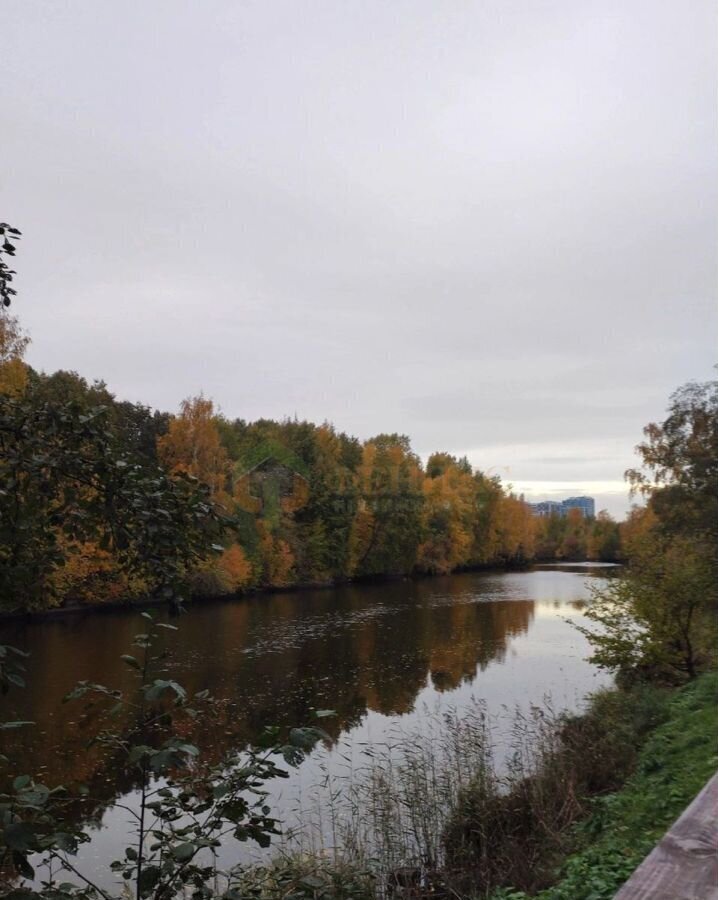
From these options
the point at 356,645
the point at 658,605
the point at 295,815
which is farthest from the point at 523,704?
the point at 356,645

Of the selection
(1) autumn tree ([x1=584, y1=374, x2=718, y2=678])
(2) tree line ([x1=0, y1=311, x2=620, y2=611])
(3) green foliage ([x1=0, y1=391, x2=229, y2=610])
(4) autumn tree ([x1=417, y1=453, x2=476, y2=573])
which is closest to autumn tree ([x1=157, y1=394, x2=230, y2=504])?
(2) tree line ([x1=0, y1=311, x2=620, y2=611])

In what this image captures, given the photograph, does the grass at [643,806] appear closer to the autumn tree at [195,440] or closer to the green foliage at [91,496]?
the green foliage at [91,496]

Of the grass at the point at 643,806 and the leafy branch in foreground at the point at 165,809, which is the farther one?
the grass at the point at 643,806

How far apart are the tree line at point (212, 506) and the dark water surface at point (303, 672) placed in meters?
1.21

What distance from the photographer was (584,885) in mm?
4734

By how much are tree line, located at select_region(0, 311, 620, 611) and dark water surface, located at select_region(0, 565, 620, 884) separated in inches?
47.7

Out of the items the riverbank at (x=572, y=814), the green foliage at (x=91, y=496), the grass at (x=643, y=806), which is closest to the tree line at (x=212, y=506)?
the green foliage at (x=91, y=496)

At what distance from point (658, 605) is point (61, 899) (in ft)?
42.7

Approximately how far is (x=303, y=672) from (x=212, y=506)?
16.1m

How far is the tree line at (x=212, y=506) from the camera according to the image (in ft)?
8.14

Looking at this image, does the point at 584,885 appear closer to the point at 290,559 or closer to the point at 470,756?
the point at 470,756

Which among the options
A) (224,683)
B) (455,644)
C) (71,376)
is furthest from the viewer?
(71,376)

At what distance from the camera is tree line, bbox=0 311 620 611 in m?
2.48

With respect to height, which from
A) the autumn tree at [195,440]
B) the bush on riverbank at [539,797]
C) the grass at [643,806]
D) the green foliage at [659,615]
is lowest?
the bush on riverbank at [539,797]
